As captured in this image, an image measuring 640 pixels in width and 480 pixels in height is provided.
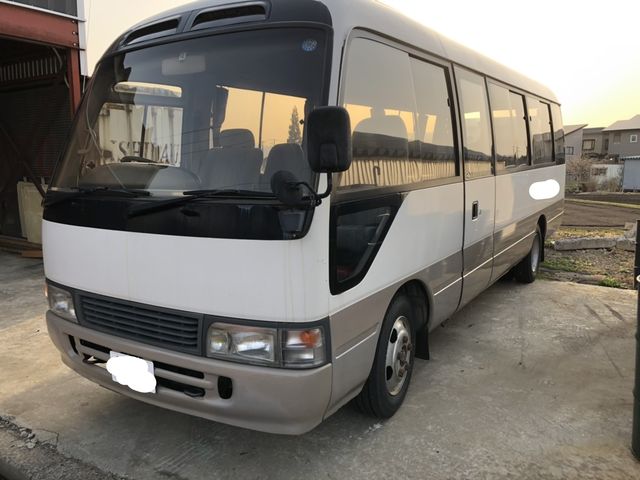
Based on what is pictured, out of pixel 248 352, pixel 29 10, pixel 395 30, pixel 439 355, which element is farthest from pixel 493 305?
pixel 29 10

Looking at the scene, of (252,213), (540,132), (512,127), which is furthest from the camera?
(540,132)

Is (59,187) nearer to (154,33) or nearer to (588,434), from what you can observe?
(154,33)

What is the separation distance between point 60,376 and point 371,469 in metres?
2.62

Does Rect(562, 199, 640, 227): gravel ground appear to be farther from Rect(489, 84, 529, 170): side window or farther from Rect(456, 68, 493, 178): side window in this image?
Rect(456, 68, 493, 178): side window

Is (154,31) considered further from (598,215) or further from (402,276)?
(598,215)

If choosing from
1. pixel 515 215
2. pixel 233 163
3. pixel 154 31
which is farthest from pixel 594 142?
pixel 233 163

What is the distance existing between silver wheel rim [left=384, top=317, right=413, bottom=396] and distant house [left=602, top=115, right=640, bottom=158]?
5621cm

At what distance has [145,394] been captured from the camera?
8.94 feet

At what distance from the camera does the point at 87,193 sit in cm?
282

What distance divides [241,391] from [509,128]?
412 cm

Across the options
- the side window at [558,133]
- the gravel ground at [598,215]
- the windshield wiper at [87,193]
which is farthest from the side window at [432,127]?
the gravel ground at [598,215]

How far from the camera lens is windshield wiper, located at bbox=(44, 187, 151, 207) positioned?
Answer: 2645mm

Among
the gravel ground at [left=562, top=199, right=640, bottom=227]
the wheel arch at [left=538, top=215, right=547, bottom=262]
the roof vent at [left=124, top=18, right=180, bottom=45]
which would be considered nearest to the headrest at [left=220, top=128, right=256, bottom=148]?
the roof vent at [left=124, top=18, right=180, bottom=45]

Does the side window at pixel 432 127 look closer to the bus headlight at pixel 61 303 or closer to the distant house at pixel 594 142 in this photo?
the bus headlight at pixel 61 303
